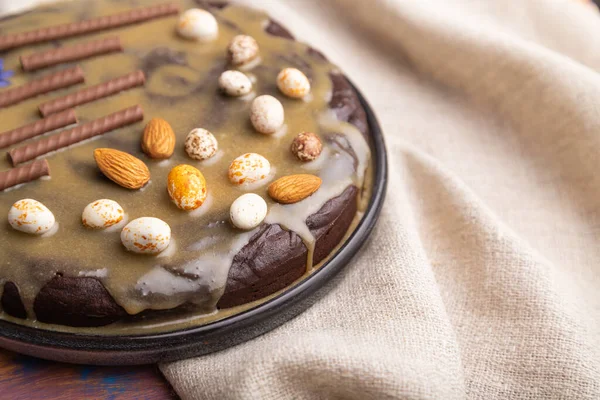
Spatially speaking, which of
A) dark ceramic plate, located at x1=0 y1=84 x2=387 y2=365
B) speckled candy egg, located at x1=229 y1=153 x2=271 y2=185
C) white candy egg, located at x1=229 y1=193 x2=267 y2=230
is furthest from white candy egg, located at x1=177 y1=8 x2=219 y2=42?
dark ceramic plate, located at x1=0 y1=84 x2=387 y2=365

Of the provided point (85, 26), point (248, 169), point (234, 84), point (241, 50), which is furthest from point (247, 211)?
point (85, 26)

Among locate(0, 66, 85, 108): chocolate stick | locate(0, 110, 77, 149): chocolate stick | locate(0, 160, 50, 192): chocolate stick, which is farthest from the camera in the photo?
locate(0, 66, 85, 108): chocolate stick

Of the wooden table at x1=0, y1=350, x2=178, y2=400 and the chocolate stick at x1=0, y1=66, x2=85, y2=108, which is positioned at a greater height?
the chocolate stick at x1=0, y1=66, x2=85, y2=108

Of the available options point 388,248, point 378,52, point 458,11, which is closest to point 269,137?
point 388,248

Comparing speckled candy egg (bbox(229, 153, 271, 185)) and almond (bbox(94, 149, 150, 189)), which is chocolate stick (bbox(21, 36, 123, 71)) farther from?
speckled candy egg (bbox(229, 153, 271, 185))

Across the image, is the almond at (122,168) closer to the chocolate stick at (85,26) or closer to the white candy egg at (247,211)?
the white candy egg at (247,211)

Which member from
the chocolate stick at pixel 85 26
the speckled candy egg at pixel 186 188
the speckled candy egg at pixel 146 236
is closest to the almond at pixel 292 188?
the speckled candy egg at pixel 186 188

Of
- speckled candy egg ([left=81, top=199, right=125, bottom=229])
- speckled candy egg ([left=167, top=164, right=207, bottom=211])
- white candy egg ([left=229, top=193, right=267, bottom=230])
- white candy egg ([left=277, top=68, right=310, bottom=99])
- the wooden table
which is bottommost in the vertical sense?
the wooden table

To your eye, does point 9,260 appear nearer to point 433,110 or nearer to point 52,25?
point 52,25
